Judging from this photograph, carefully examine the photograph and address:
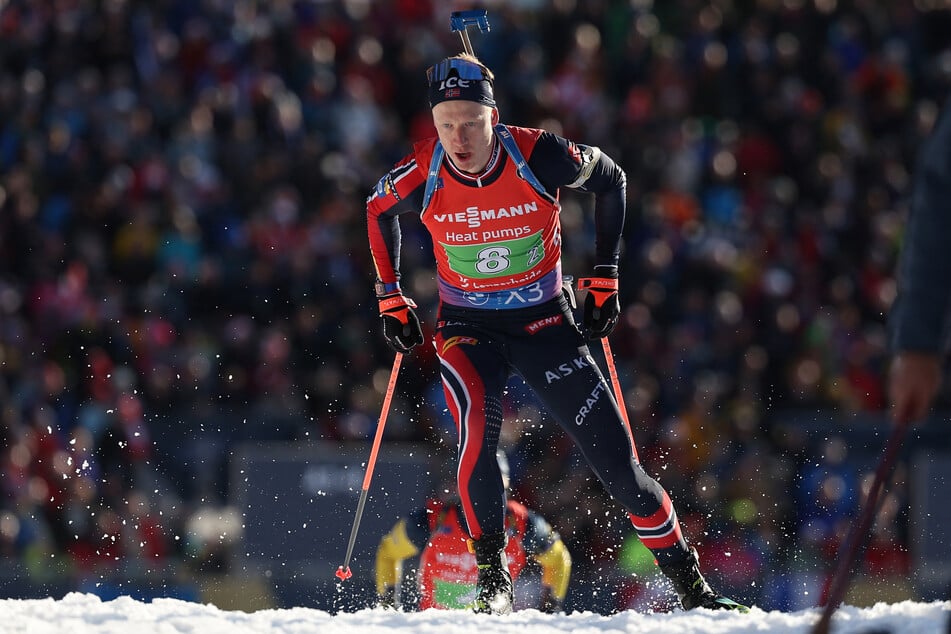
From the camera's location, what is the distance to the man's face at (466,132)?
5.85 m

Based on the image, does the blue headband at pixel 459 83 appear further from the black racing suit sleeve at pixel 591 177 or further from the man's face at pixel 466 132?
the black racing suit sleeve at pixel 591 177

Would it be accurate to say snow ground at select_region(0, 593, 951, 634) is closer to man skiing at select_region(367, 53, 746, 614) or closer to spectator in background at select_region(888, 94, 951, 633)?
man skiing at select_region(367, 53, 746, 614)

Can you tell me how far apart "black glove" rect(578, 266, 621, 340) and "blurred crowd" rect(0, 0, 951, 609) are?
319cm

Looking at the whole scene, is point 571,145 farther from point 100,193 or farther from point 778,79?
point 778,79

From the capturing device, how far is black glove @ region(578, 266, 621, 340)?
634 centimetres

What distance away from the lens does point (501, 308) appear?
6.20 metres

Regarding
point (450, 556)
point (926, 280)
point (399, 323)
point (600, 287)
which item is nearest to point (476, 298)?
point (399, 323)

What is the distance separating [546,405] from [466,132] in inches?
47.2

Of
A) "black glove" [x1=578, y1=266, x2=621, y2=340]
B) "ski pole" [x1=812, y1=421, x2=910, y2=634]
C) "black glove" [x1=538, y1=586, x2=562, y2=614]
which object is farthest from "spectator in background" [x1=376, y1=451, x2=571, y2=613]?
"ski pole" [x1=812, y1=421, x2=910, y2=634]

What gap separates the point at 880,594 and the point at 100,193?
7.05m

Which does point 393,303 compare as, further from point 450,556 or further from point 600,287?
point 450,556

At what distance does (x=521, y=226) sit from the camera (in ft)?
20.0

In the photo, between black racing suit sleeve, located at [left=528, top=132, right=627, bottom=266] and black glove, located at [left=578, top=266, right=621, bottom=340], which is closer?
black racing suit sleeve, located at [left=528, top=132, right=627, bottom=266]

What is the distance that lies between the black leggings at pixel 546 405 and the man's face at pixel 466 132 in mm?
698
